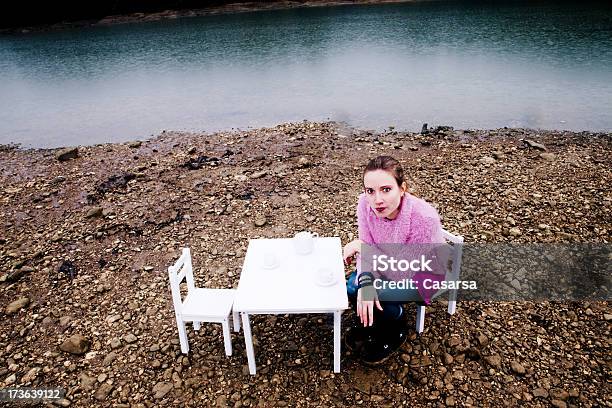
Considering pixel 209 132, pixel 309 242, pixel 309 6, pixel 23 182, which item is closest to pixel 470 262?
Result: pixel 309 242

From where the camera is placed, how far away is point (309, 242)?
4.73 m

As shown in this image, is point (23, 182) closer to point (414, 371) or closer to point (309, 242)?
point (309, 242)

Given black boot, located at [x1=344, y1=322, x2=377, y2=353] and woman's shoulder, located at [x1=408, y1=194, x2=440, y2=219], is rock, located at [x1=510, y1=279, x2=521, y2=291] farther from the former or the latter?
woman's shoulder, located at [x1=408, y1=194, x2=440, y2=219]

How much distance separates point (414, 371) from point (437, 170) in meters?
5.88

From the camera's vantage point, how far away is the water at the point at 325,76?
670 inches

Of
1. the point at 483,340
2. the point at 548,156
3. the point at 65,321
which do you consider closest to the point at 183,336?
the point at 65,321

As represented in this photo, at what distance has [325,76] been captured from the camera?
2580 centimetres

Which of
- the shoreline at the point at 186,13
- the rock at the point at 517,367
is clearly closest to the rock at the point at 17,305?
the rock at the point at 517,367

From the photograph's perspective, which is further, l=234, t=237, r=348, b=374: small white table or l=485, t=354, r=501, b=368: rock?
l=485, t=354, r=501, b=368: rock

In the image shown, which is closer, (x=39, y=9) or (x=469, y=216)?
(x=469, y=216)

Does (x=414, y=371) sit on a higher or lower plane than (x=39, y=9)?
lower

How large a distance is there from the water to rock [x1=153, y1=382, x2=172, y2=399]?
12.3 metres

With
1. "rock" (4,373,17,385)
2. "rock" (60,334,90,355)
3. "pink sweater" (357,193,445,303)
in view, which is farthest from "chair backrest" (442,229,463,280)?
"rock" (4,373,17,385)

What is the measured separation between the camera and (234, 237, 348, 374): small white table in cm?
402
